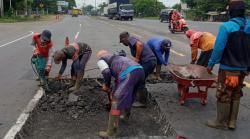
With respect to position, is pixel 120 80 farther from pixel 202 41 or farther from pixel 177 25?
pixel 177 25

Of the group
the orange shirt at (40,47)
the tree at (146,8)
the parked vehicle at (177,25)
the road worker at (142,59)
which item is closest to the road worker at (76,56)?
the orange shirt at (40,47)

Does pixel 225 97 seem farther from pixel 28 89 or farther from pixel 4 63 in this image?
pixel 4 63

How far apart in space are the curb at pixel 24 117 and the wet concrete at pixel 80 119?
9 cm

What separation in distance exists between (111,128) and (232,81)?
1856mm

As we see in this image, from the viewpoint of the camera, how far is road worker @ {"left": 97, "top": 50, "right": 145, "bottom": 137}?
5668mm

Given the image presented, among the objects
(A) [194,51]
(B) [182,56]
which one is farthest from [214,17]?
(A) [194,51]

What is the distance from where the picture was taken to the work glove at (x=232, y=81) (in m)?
6.15

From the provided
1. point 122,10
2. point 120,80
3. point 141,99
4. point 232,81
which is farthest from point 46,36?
point 122,10

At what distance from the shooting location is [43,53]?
9203 mm

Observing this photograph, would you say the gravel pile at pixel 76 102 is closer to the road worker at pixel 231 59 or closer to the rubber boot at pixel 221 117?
the rubber boot at pixel 221 117

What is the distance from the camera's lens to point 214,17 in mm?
78688

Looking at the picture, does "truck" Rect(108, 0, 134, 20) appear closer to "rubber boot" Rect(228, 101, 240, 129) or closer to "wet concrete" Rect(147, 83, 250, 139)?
"wet concrete" Rect(147, 83, 250, 139)

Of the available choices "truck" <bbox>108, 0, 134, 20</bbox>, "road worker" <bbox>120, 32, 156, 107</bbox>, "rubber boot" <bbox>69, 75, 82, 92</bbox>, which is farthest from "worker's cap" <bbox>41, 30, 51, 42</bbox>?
"truck" <bbox>108, 0, 134, 20</bbox>

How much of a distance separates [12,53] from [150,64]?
992 centimetres
